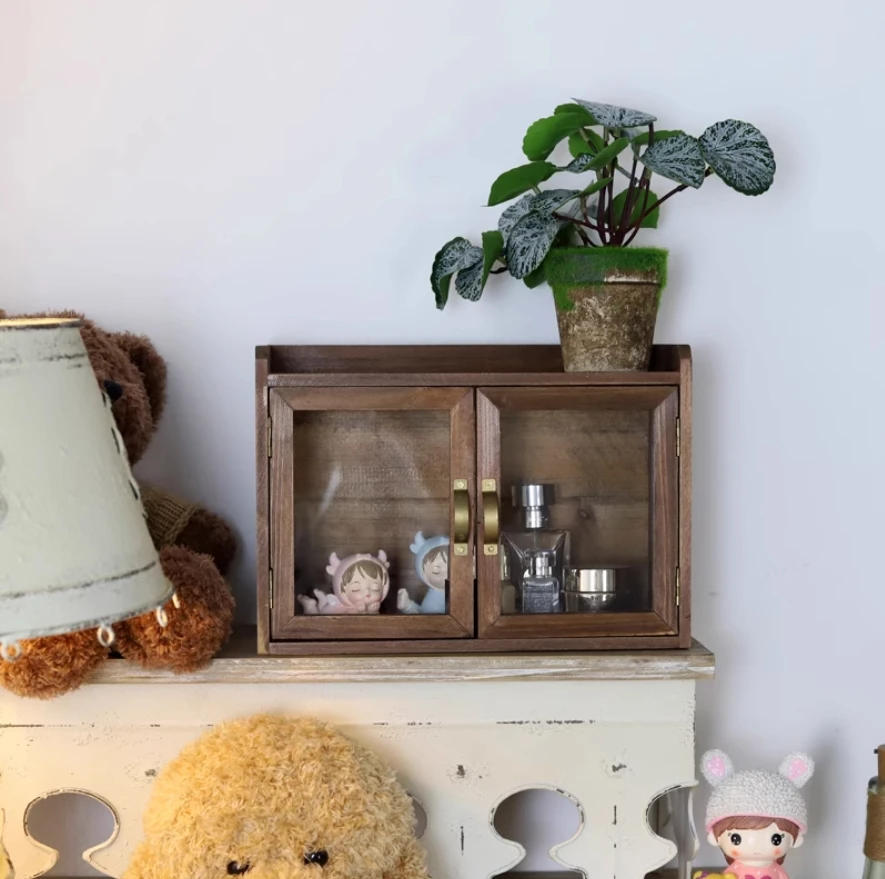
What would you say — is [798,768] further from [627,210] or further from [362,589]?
[627,210]

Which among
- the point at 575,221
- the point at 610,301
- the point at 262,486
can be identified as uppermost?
the point at 575,221

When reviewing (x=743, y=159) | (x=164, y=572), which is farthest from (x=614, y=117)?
(x=164, y=572)

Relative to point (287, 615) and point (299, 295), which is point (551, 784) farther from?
point (299, 295)

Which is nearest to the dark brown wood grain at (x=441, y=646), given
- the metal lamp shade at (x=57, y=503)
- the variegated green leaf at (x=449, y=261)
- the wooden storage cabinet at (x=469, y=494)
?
the wooden storage cabinet at (x=469, y=494)

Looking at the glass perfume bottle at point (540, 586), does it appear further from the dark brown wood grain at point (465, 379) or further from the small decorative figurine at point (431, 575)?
the dark brown wood grain at point (465, 379)

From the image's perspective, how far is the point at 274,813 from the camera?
112cm

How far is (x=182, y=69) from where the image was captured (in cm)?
137

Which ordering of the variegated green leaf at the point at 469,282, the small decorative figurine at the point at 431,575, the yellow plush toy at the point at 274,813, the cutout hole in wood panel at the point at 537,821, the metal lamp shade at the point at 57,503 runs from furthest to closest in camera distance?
the cutout hole in wood panel at the point at 537,821
the variegated green leaf at the point at 469,282
the small decorative figurine at the point at 431,575
the yellow plush toy at the point at 274,813
the metal lamp shade at the point at 57,503

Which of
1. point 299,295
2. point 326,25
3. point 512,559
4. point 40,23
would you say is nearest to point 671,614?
point 512,559

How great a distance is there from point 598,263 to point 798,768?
2.16 feet

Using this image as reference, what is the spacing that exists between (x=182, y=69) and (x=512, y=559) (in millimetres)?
778

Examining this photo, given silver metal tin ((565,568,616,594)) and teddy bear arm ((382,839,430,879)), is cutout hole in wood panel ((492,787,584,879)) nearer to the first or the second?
teddy bear arm ((382,839,430,879))

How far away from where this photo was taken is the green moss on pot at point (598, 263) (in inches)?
47.8

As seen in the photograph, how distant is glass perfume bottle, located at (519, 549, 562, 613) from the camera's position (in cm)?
121
